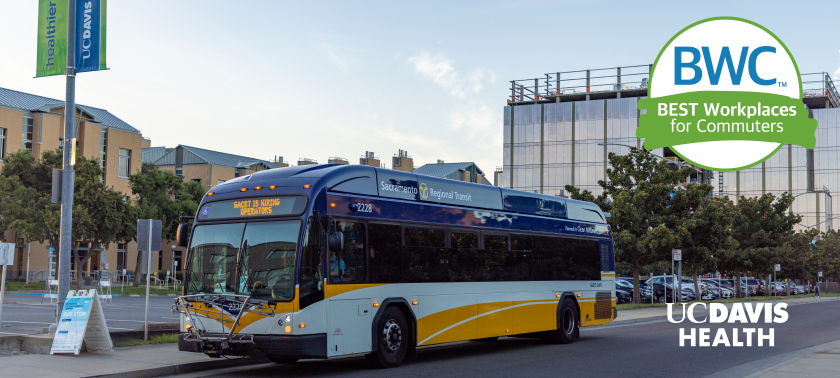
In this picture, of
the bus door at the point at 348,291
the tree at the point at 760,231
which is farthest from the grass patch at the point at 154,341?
the tree at the point at 760,231

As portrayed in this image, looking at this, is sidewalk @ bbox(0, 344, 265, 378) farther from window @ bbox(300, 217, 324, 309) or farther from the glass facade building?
the glass facade building

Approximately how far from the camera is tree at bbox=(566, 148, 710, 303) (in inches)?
1377

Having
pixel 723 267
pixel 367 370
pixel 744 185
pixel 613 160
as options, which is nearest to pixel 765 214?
pixel 723 267

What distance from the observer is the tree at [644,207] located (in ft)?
115

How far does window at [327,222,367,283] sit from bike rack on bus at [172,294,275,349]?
1.18 m

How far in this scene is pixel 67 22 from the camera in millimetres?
14672

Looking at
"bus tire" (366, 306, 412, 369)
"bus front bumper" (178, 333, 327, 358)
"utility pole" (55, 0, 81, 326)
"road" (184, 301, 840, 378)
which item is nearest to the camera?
"bus front bumper" (178, 333, 327, 358)

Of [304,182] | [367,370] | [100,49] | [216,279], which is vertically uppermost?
[100,49]

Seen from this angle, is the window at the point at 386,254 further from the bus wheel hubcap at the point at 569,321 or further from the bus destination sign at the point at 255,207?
the bus wheel hubcap at the point at 569,321

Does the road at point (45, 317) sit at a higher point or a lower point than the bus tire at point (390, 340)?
lower

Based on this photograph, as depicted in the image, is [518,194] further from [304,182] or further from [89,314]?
[89,314]

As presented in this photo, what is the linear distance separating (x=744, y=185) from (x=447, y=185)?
78830 mm

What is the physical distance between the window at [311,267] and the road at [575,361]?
4.87 ft

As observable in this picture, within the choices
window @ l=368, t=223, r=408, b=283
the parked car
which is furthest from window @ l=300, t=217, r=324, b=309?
the parked car
